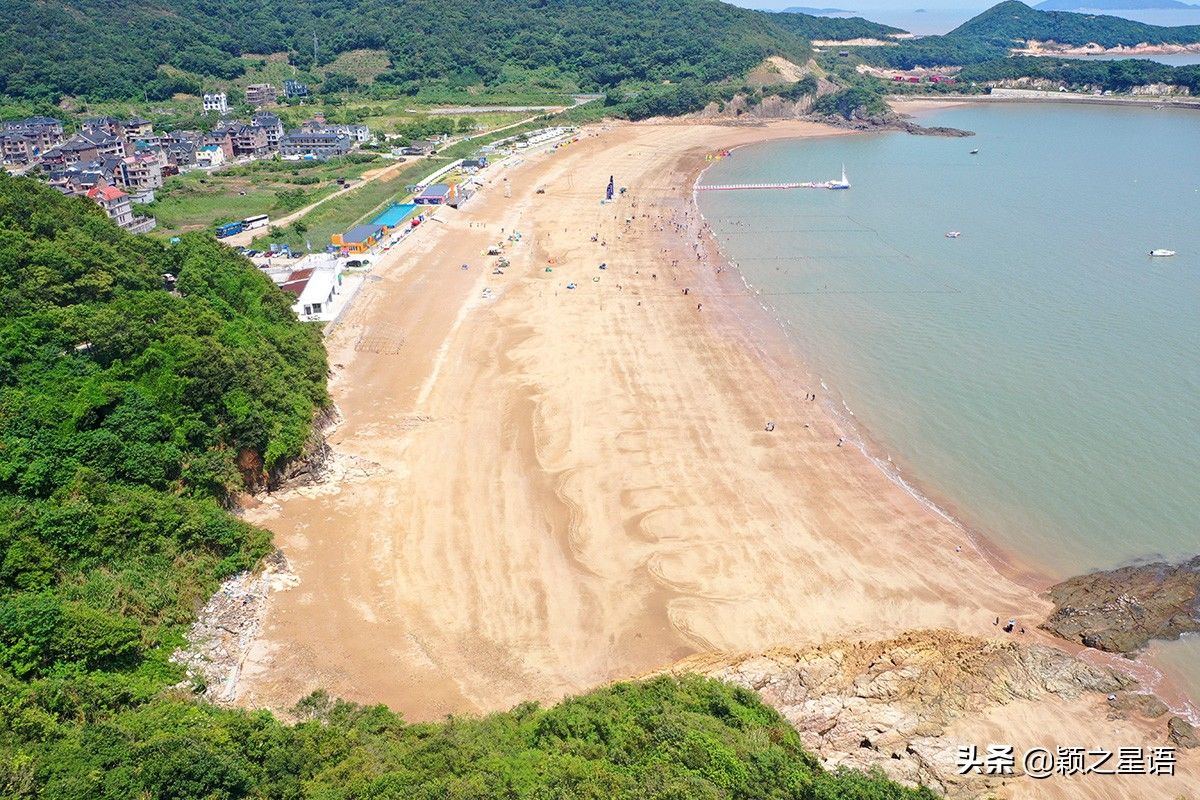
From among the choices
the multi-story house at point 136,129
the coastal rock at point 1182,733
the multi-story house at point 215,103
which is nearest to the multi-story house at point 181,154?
the multi-story house at point 136,129

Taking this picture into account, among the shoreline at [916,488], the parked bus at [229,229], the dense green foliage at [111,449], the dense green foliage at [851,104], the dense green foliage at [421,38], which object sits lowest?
the shoreline at [916,488]

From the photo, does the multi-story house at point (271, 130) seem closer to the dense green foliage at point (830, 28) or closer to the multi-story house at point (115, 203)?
the multi-story house at point (115, 203)

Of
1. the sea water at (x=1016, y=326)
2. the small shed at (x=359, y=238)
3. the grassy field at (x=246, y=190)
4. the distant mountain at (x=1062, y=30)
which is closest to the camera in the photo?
the sea water at (x=1016, y=326)

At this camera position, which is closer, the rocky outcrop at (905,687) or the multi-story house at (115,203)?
the rocky outcrop at (905,687)

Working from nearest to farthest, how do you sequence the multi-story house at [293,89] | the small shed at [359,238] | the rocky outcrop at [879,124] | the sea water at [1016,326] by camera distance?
the sea water at [1016,326], the small shed at [359,238], the rocky outcrop at [879,124], the multi-story house at [293,89]

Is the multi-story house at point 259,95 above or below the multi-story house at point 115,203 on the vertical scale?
above

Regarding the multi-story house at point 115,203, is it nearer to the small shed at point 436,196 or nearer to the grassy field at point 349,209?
the grassy field at point 349,209

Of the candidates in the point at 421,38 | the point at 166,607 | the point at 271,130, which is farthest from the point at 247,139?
the point at 166,607

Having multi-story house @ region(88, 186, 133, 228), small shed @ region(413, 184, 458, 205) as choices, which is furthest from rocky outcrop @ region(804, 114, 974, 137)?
multi-story house @ region(88, 186, 133, 228)
